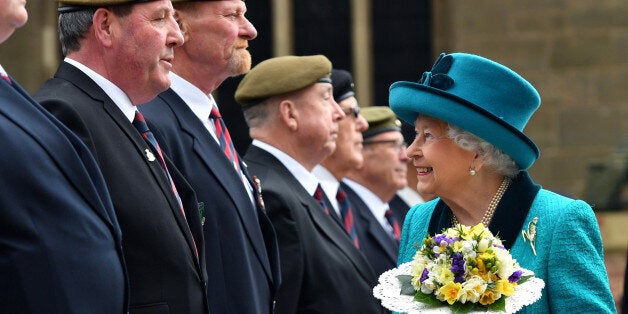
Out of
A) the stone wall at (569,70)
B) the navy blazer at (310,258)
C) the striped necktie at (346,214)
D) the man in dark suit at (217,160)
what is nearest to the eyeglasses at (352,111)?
the striped necktie at (346,214)

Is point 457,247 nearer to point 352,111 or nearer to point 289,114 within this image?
point 289,114

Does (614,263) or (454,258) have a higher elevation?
(454,258)

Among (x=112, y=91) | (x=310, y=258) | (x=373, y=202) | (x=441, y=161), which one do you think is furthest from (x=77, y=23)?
(x=373, y=202)

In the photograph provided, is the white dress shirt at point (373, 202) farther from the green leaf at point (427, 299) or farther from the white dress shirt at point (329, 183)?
the green leaf at point (427, 299)

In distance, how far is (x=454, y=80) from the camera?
461 centimetres

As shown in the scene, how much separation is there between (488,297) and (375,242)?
3.23m

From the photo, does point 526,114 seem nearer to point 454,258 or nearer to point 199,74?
point 454,258

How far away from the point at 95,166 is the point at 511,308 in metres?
1.28

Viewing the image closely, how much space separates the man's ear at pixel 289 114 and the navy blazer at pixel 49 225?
2.71m

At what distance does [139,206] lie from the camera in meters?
4.27

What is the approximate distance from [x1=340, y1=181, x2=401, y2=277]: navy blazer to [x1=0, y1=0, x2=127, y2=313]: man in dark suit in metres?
3.61

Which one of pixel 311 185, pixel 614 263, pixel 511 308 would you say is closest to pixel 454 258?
pixel 511 308

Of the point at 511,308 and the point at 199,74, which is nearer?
the point at 511,308

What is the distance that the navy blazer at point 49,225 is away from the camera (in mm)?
3469
